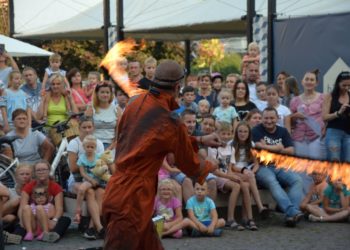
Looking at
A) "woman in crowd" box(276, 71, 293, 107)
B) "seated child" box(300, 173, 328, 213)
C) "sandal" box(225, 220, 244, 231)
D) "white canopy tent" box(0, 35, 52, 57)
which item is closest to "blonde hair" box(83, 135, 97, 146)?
"sandal" box(225, 220, 244, 231)

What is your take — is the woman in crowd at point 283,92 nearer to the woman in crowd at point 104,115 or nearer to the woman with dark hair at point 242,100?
the woman with dark hair at point 242,100

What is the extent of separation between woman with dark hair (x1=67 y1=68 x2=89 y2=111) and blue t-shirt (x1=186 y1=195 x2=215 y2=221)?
10.8ft

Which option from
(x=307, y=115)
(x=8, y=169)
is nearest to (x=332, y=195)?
(x=307, y=115)

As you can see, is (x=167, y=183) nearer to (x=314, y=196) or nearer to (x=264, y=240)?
(x=264, y=240)

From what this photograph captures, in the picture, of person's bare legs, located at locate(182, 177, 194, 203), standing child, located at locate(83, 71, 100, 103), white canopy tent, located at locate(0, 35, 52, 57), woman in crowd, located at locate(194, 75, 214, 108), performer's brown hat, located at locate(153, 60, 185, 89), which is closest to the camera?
performer's brown hat, located at locate(153, 60, 185, 89)

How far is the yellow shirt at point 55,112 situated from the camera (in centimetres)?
1122

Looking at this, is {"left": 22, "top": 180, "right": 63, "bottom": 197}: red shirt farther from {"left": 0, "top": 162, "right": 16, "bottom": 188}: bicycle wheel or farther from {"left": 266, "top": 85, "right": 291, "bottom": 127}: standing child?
{"left": 266, "top": 85, "right": 291, "bottom": 127}: standing child

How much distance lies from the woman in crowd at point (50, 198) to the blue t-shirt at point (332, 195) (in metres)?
3.27

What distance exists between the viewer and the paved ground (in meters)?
8.78

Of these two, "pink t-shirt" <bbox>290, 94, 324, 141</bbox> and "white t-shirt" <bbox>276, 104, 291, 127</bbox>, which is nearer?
"pink t-shirt" <bbox>290, 94, 324, 141</bbox>

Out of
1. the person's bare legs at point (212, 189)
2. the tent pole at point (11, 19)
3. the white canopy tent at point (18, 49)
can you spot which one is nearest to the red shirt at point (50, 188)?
the person's bare legs at point (212, 189)

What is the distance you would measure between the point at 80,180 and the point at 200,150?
1.68 metres

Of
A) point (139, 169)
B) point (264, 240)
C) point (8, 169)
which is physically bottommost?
point (264, 240)

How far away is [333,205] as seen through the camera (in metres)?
10.4
